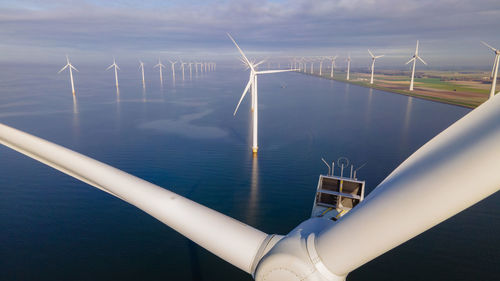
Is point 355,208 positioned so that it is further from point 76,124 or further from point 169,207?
point 76,124

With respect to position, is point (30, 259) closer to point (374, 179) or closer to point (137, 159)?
point (137, 159)

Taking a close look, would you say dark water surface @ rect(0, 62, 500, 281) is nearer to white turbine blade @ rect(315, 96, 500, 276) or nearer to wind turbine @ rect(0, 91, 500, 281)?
white turbine blade @ rect(315, 96, 500, 276)

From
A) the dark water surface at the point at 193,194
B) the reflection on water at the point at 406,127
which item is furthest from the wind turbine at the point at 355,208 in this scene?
the reflection on water at the point at 406,127

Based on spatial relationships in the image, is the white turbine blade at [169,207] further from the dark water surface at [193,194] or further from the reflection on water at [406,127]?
the reflection on water at [406,127]

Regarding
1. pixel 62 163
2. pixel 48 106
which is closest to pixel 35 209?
pixel 62 163

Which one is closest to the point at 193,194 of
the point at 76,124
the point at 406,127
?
the point at 76,124

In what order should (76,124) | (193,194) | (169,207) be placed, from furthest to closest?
(76,124) < (193,194) < (169,207)
